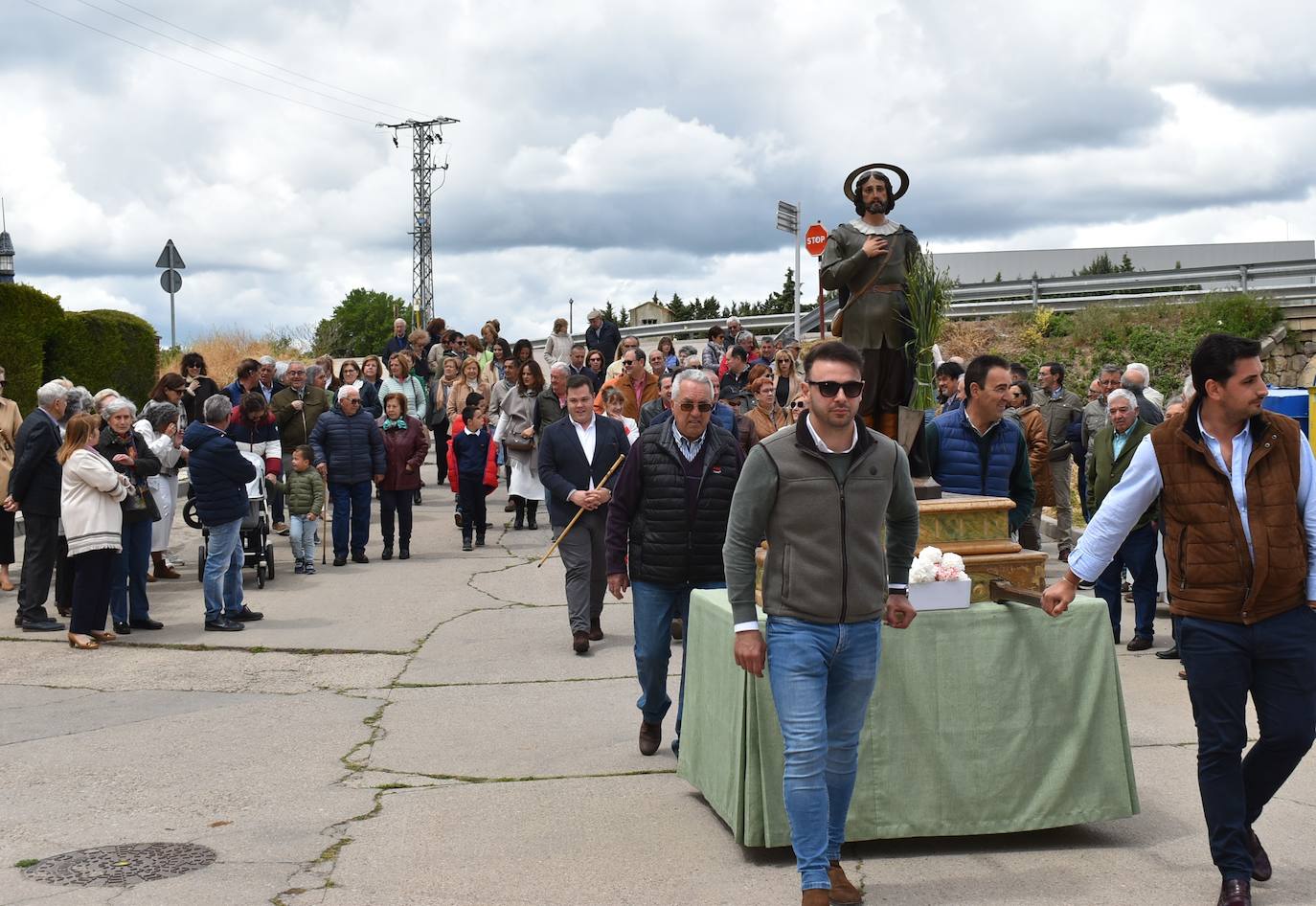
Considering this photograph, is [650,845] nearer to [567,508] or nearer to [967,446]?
[967,446]

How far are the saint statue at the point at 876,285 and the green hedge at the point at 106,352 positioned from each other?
649 inches

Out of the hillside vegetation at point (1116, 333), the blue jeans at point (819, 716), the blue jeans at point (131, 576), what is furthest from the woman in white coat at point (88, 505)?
the hillside vegetation at point (1116, 333)

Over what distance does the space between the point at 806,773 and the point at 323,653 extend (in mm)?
6753

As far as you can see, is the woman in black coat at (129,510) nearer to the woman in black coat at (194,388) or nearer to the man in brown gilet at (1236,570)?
the woman in black coat at (194,388)

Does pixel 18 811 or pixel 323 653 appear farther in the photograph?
pixel 323 653

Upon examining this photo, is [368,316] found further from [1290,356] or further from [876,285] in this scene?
[876,285]

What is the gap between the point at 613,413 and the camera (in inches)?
564

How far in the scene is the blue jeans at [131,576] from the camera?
454 inches

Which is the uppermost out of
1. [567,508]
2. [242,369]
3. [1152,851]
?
[242,369]

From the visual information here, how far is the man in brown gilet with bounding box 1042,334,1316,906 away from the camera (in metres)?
5.02

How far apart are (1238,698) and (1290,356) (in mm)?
24842

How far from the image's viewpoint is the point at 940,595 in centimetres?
598

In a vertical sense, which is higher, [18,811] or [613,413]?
[613,413]

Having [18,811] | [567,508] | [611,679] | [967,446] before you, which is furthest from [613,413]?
[18,811]
